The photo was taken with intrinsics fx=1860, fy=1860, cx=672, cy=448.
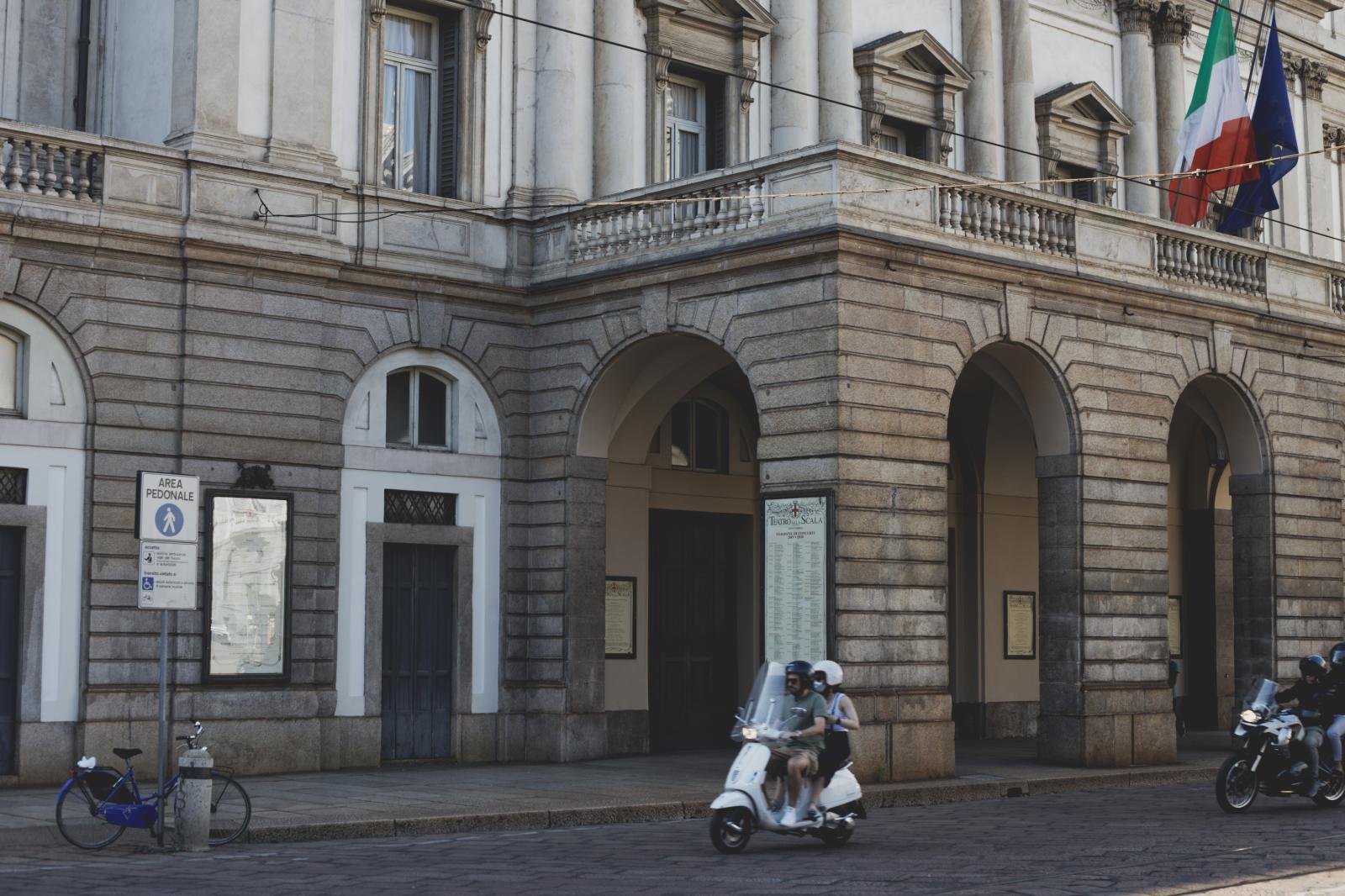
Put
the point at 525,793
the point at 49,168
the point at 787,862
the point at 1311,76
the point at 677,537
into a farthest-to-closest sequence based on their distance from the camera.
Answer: the point at 1311,76
the point at 677,537
the point at 49,168
the point at 525,793
the point at 787,862

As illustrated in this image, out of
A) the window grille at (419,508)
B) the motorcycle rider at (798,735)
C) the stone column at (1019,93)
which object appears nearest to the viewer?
the motorcycle rider at (798,735)

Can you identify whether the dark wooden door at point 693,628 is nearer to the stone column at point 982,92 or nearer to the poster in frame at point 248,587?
the poster in frame at point 248,587

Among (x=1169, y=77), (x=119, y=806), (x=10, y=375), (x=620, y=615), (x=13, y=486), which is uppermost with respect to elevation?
(x=1169, y=77)

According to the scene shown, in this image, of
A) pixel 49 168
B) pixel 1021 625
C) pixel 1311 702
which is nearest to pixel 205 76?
pixel 49 168

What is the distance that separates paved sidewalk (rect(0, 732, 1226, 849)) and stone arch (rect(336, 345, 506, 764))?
3.08 feet

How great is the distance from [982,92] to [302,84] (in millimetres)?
12096

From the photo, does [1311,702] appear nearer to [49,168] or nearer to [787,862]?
[787,862]

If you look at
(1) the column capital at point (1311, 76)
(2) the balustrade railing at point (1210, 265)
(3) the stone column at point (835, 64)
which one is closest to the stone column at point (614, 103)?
(3) the stone column at point (835, 64)

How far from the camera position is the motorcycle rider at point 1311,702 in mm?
18266

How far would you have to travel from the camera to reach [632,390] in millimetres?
24578

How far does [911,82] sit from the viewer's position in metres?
29.3

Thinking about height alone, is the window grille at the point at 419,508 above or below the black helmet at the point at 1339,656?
above

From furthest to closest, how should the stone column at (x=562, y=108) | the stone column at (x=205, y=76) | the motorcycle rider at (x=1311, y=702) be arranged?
the stone column at (x=562, y=108)
the stone column at (x=205, y=76)
the motorcycle rider at (x=1311, y=702)

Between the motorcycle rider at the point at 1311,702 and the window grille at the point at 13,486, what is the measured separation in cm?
1330
